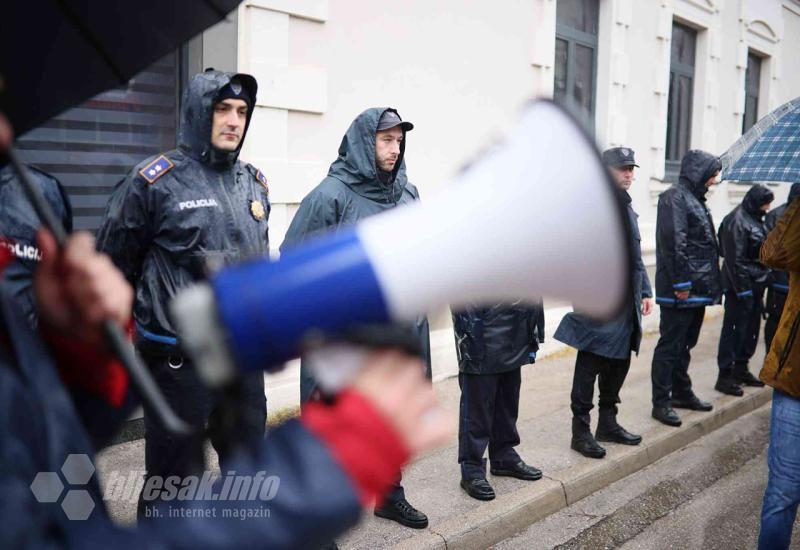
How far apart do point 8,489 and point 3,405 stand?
11 centimetres

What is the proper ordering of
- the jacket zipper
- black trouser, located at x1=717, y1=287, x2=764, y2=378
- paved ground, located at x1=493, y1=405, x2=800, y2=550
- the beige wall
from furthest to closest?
1. black trouser, located at x1=717, y1=287, x2=764, y2=378
2. the beige wall
3. paved ground, located at x1=493, y1=405, x2=800, y2=550
4. the jacket zipper

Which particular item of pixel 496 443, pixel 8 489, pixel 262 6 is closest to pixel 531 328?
pixel 496 443

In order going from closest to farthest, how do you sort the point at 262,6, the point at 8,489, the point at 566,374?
the point at 8,489, the point at 262,6, the point at 566,374

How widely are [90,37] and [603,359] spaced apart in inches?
171

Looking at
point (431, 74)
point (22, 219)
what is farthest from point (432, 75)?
point (22, 219)

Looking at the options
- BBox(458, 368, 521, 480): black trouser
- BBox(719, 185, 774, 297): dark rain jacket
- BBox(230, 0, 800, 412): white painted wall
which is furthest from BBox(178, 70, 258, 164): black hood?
BBox(719, 185, 774, 297): dark rain jacket

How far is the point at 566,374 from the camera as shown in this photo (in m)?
7.33

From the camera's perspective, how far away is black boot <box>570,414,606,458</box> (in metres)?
5.10

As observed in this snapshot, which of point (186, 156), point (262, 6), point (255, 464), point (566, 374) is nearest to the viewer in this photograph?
point (255, 464)

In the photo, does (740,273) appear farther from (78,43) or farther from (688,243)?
(78,43)

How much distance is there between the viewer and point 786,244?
3375 millimetres

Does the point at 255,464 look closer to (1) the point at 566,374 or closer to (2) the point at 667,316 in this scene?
(2) the point at 667,316

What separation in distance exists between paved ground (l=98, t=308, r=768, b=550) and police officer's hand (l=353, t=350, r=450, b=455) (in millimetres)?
2137

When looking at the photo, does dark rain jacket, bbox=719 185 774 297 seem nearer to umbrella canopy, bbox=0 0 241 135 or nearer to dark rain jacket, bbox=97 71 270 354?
dark rain jacket, bbox=97 71 270 354
